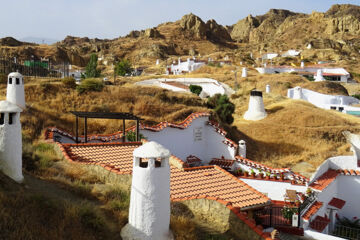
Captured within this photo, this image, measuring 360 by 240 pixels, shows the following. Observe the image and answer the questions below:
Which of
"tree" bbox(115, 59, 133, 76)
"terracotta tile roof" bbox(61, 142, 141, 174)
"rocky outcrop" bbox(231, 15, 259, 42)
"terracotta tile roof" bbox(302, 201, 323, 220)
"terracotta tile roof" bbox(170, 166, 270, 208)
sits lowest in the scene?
"terracotta tile roof" bbox(302, 201, 323, 220)

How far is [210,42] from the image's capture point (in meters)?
121

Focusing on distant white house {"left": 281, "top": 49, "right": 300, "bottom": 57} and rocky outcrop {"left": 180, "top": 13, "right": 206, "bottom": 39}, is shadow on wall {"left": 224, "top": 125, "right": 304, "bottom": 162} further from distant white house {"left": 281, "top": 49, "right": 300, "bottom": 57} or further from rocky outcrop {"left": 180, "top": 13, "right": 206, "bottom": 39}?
rocky outcrop {"left": 180, "top": 13, "right": 206, "bottom": 39}

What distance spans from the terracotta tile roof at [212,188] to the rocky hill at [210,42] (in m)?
62.0

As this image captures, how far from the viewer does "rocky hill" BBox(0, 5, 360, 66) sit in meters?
85.1

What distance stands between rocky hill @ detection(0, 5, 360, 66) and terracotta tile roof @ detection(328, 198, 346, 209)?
5971 cm

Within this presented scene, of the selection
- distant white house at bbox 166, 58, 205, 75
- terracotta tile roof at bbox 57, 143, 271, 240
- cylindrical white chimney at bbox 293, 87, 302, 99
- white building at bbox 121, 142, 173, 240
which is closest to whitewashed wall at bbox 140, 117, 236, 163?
terracotta tile roof at bbox 57, 143, 271, 240

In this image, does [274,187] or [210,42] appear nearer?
[274,187]

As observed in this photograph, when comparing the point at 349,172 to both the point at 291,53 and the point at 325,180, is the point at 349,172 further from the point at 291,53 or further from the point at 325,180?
the point at 291,53

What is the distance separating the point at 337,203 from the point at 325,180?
1064 mm

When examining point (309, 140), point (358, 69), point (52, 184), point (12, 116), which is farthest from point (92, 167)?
point (358, 69)

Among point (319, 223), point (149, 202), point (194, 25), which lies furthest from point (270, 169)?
point (194, 25)

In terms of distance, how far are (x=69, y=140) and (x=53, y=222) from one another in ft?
32.9

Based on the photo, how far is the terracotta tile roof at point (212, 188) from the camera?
11.0 metres

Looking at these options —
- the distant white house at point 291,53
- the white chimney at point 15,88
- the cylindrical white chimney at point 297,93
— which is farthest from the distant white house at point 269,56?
the white chimney at point 15,88
